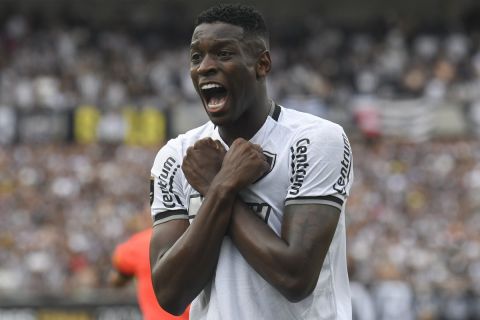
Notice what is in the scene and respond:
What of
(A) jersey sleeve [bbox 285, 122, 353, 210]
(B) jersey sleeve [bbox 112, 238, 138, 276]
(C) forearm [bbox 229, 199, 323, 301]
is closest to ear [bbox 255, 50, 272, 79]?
(A) jersey sleeve [bbox 285, 122, 353, 210]

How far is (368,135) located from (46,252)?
29.1ft

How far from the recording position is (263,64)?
3891mm

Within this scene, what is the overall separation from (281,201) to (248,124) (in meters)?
0.31

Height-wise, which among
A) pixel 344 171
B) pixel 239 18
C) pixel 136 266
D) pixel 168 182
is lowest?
pixel 136 266

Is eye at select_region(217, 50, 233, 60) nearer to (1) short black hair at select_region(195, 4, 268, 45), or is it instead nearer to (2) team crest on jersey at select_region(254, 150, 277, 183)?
(1) short black hair at select_region(195, 4, 268, 45)

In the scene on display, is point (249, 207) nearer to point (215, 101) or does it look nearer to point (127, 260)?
point (215, 101)

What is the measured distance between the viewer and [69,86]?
24.7 metres

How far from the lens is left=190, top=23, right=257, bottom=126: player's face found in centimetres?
379

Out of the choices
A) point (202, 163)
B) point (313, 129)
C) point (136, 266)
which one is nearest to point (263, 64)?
point (313, 129)

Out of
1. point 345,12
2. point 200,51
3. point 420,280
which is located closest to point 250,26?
point 200,51

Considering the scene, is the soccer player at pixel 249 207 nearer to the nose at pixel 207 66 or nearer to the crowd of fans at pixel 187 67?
the nose at pixel 207 66

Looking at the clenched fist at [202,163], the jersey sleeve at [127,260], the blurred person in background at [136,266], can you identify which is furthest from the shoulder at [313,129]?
the jersey sleeve at [127,260]

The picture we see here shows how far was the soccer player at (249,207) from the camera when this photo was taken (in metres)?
3.73

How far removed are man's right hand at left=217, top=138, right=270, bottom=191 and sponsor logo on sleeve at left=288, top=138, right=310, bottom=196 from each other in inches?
3.6
